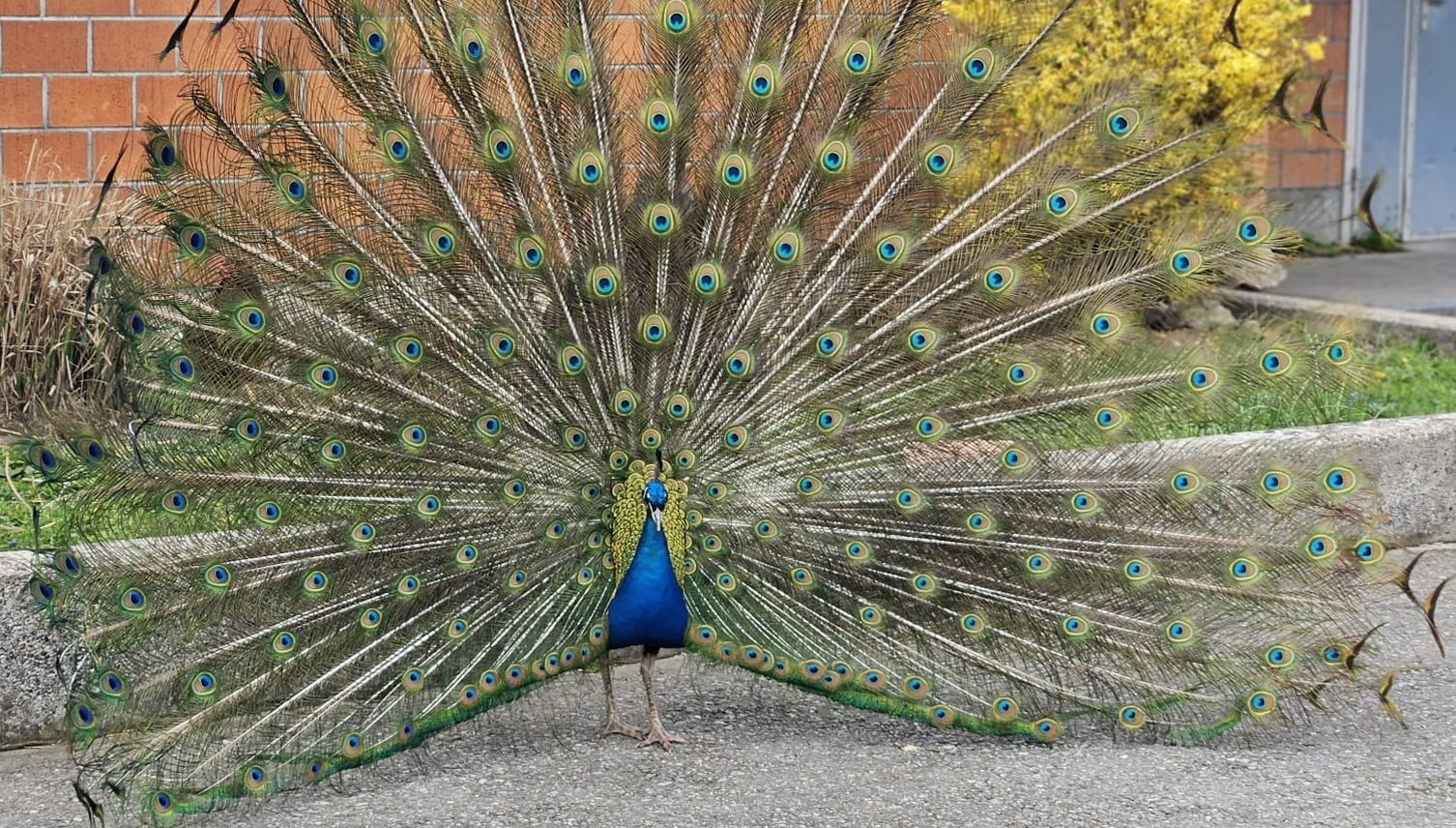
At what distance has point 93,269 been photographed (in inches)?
144

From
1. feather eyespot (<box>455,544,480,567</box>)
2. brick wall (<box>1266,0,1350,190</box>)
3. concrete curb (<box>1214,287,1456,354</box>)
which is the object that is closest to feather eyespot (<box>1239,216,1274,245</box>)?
feather eyespot (<box>455,544,480,567</box>)

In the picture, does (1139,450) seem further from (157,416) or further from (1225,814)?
(157,416)

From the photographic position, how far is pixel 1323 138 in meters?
11.5

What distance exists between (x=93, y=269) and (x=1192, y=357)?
8.36 ft

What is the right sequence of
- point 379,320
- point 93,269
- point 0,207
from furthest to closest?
point 0,207
point 379,320
point 93,269

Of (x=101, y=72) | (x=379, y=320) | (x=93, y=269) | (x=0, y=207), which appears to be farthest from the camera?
(x=101, y=72)

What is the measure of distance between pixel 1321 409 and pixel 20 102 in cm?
490

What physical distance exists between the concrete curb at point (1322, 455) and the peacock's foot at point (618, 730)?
4.36 ft

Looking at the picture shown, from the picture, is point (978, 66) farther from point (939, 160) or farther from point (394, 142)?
point (394, 142)

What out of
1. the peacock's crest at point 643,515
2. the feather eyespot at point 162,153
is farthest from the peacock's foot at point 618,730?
the feather eyespot at point 162,153

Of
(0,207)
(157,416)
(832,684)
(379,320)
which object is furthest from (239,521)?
(0,207)

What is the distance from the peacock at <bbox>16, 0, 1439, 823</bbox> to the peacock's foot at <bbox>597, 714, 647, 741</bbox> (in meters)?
0.05

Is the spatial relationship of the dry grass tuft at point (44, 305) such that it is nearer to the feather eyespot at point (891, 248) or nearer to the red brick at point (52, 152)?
the red brick at point (52, 152)

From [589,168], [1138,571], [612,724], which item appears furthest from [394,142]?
[1138,571]
